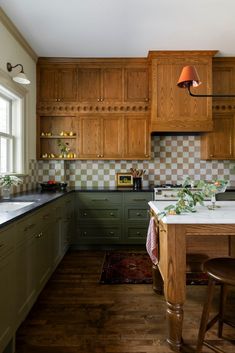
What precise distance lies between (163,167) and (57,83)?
2.15 metres

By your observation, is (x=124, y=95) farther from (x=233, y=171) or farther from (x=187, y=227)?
(x=187, y=227)

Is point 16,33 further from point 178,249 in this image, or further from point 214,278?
point 214,278

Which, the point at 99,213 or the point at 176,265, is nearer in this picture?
the point at 176,265

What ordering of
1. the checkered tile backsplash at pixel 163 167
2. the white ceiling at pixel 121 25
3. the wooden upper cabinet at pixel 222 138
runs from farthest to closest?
the checkered tile backsplash at pixel 163 167, the wooden upper cabinet at pixel 222 138, the white ceiling at pixel 121 25

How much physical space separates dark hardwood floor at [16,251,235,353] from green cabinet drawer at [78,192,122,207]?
1.15 meters

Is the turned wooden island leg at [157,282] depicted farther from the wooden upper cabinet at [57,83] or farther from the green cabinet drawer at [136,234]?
the wooden upper cabinet at [57,83]

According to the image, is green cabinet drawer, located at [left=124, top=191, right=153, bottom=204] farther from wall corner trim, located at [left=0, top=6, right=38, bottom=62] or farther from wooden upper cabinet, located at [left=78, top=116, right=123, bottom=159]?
wall corner trim, located at [left=0, top=6, right=38, bottom=62]

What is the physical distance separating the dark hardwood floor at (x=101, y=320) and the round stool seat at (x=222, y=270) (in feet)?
1.92

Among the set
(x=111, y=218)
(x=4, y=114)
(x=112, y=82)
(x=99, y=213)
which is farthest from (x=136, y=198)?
(x=4, y=114)

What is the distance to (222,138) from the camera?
3795 millimetres

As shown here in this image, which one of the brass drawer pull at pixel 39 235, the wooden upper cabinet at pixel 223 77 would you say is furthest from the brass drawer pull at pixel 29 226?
the wooden upper cabinet at pixel 223 77

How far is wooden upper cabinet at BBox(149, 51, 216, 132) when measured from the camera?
362 centimetres

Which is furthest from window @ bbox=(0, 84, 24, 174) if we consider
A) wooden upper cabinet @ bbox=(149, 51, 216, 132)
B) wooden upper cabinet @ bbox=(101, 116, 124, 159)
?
wooden upper cabinet @ bbox=(149, 51, 216, 132)

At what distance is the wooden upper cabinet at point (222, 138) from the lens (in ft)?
12.4
